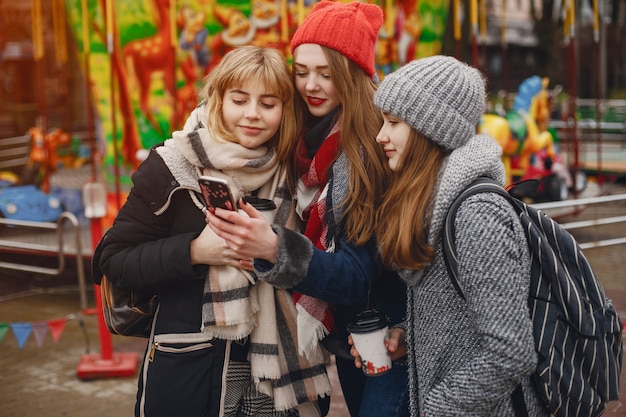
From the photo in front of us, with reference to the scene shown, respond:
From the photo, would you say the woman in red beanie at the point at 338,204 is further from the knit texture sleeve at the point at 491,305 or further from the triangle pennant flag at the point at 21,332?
the triangle pennant flag at the point at 21,332

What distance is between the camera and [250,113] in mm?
2289

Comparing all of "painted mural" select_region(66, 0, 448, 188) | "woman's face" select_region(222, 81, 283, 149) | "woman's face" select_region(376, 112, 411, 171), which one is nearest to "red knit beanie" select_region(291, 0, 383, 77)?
"woman's face" select_region(222, 81, 283, 149)

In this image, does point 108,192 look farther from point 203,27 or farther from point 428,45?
point 428,45

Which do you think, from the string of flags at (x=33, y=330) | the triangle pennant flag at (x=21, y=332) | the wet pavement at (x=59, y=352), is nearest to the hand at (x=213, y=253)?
the wet pavement at (x=59, y=352)

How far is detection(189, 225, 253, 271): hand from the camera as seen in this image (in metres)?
2.21

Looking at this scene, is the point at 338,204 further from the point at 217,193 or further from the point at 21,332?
the point at 21,332

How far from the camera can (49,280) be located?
26.1 ft

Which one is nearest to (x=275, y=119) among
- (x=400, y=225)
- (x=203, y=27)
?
(x=400, y=225)

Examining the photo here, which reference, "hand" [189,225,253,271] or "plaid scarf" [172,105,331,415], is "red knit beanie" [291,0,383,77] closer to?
"plaid scarf" [172,105,331,415]

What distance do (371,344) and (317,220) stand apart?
41 cm

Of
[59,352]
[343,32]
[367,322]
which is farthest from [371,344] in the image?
[59,352]

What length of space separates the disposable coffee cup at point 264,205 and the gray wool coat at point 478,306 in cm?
50

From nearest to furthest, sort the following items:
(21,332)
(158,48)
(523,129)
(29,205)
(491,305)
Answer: (491,305), (21,332), (158,48), (29,205), (523,129)

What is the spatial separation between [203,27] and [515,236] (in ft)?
17.1
